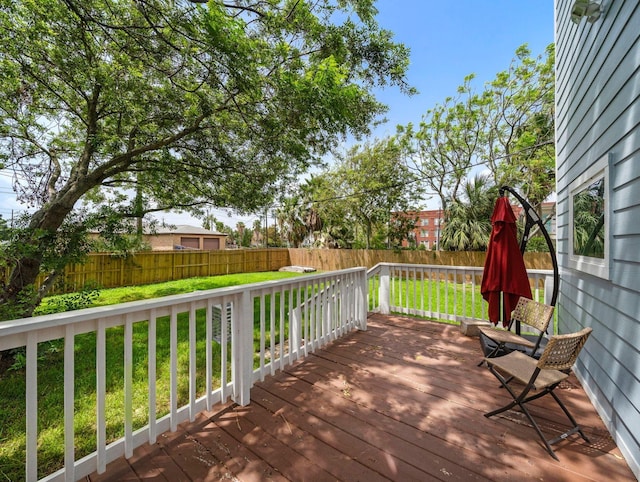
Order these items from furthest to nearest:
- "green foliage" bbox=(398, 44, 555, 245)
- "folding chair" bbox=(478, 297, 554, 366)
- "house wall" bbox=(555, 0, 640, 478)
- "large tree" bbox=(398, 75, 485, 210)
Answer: "large tree" bbox=(398, 75, 485, 210)
"green foliage" bbox=(398, 44, 555, 245)
"folding chair" bbox=(478, 297, 554, 366)
"house wall" bbox=(555, 0, 640, 478)

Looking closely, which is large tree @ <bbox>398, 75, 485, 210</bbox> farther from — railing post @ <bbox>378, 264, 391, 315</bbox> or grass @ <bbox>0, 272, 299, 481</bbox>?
grass @ <bbox>0, 272, 299, 481</bbox>

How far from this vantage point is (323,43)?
430 cm

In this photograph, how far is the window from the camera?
2152 millimetres

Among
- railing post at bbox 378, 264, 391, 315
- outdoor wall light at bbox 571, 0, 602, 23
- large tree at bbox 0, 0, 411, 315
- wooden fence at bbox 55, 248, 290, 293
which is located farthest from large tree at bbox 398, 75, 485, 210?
wooden fence at bbox 55, 248, 290, 293

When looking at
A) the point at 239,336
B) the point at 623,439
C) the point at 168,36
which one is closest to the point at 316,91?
the point at 168,36

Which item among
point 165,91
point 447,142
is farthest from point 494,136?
point 165,91

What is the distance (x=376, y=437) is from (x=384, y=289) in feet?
11.1

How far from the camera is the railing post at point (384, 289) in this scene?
16.7 feet

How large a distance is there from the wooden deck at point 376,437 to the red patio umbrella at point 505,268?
0.79 m

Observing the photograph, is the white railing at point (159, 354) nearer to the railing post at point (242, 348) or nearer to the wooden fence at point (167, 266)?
the railing post at point (242, 348)

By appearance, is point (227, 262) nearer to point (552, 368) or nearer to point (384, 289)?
point (384, 289)

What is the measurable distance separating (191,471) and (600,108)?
4192 millimetres

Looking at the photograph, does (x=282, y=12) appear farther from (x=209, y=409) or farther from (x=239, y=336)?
(x=209, y=409)

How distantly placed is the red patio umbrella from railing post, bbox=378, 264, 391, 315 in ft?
6.77
